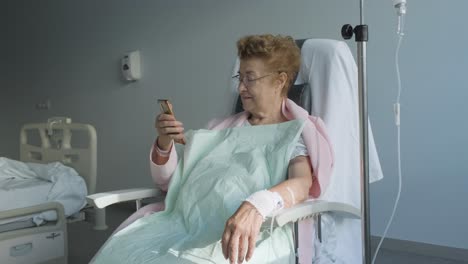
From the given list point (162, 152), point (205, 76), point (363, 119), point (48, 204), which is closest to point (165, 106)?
point (162, 152)

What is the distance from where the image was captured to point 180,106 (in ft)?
11.6

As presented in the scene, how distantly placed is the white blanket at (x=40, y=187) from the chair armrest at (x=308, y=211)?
135 centimetres

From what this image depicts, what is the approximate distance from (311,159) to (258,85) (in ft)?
1.04

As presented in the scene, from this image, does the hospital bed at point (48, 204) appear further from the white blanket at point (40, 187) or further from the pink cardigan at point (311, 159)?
the pink cardigan at point (311, 159)

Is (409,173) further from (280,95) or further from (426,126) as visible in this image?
(280,95)

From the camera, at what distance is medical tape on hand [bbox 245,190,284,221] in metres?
1.08

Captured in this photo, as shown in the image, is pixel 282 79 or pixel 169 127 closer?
pixel 169 127

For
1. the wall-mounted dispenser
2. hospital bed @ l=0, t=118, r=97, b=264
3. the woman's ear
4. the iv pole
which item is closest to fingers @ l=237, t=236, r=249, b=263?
the iv pole

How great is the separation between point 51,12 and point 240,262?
14.6 ft

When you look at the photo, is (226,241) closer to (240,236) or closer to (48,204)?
(240,236)

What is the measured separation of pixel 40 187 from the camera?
2107 mm

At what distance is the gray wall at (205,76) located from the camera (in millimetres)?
2326

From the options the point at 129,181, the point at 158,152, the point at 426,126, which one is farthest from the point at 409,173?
the point at 129,181

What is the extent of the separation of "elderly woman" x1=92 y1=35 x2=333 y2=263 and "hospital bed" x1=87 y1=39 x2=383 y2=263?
98mm
